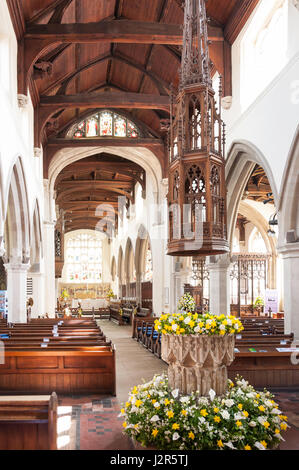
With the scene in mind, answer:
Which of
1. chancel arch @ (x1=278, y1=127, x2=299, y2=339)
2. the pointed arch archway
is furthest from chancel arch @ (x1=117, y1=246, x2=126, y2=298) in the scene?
chancel arch @ (x1=278, y1=127, x2=299, y2=339)

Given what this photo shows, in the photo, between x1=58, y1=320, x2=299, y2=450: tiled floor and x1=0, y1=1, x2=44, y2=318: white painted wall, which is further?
x1=0, y1=1, x2=44, y2=318: white painted wall

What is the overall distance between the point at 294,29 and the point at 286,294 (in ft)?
15.5

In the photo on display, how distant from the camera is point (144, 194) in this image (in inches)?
881

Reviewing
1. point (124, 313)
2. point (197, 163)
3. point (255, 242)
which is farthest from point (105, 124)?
point (255, 242)

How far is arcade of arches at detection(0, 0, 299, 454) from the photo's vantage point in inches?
364

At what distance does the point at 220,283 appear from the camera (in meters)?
13.0

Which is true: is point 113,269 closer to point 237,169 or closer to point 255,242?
point 255,242

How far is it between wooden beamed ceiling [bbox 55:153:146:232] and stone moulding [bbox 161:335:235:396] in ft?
58.9

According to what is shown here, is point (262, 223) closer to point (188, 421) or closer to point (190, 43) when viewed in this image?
point (190, 43)

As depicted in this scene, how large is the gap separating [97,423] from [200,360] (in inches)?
77.8

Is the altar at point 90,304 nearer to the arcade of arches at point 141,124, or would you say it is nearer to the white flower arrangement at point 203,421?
the arcade of arches at point 141,124

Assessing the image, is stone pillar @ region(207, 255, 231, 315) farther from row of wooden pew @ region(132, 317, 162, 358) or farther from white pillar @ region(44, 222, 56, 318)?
white pillar @ region(44, 222, 56, 318)
